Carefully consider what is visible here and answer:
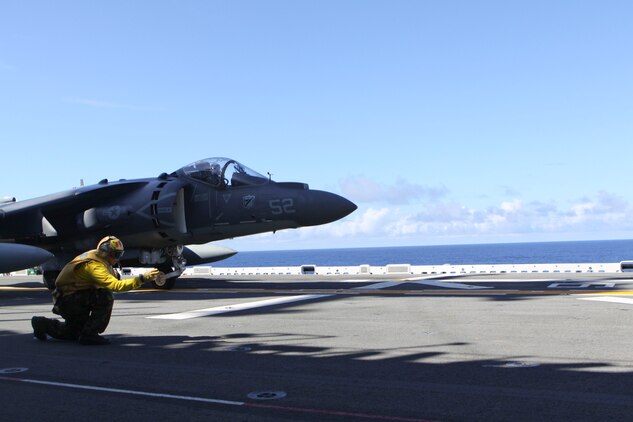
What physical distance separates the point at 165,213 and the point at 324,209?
5576 mm

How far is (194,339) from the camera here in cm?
965

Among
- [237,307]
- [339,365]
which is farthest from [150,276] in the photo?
[237,307]

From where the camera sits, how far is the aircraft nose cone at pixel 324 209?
1869 cm

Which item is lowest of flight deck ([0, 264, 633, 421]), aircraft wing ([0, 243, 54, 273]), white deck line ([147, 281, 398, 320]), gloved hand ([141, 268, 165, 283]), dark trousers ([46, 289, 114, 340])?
flight deck ([0, 264, 633, 421])

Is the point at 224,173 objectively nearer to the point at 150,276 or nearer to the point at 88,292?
the point at 88,292

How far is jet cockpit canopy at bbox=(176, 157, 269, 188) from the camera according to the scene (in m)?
20.2

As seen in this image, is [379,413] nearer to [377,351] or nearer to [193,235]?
[377,351]

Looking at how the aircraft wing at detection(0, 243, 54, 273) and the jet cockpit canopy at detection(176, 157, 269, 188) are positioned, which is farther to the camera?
A: the jet cockpit canopy at detection(176, 157, 269, 188)

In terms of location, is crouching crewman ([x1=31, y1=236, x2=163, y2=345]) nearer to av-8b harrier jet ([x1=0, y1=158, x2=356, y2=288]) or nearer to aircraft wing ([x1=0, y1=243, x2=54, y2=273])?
aircraft wing ([x1=0, y1=243, x2=54, y2=273])

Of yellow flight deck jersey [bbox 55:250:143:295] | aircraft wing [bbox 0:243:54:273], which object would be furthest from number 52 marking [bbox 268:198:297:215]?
yellow flight deck jersey [bbox 55:250:143:295]

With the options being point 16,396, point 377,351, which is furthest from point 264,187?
point 16,396

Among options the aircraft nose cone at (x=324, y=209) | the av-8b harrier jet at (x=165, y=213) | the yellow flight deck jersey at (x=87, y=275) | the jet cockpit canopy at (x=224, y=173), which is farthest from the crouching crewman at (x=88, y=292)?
the jet cockpit canopy at (x=224, y=173)

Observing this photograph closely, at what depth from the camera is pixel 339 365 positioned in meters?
7.20

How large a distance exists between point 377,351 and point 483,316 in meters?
4.45
